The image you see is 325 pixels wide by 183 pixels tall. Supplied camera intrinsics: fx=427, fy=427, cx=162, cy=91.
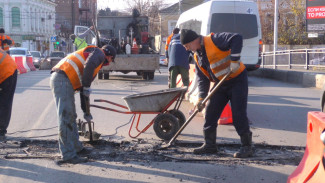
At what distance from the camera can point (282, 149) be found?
19.7 feet

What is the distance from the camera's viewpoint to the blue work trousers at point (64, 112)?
533cm

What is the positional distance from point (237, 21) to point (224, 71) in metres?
10.3

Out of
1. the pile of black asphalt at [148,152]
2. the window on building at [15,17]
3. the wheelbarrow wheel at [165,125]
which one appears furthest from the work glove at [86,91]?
the window on building at [15,17]

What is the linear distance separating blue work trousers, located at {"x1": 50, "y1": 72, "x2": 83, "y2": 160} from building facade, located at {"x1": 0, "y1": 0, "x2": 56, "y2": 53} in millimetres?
49900

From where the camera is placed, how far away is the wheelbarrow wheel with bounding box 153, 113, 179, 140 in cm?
639

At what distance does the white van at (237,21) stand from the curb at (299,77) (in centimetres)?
196

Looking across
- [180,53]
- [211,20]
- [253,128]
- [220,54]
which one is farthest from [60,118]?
[211,20]

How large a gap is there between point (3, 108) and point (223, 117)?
3.82 meters

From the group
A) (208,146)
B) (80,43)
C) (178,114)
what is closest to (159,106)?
(178,114)

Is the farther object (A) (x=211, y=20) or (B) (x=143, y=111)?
(A) (x=211, y=20)

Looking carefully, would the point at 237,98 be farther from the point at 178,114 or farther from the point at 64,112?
the point at 64,112

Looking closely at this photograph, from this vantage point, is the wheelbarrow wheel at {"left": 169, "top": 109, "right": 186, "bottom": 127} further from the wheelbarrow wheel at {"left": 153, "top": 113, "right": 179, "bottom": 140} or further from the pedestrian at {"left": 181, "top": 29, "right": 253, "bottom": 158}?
the pedestrian at {"left": 181, "top": 29, "right": 253, "bottom": 158}

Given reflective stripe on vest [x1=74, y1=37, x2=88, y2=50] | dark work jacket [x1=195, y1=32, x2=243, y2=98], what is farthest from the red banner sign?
dark work jacket [x1=195, y1=32, x2=243, y2=98]

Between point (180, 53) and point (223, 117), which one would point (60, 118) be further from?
point (180, 53)
